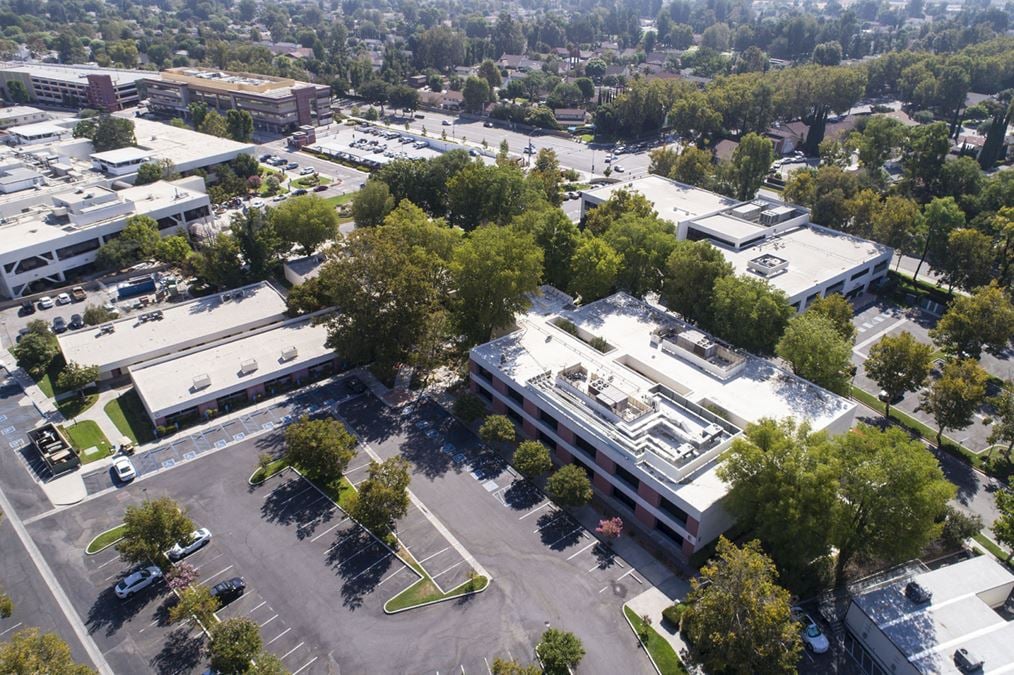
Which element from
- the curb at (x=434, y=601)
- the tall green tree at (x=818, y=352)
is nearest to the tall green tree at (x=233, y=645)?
the curb at (x=434, y=601)

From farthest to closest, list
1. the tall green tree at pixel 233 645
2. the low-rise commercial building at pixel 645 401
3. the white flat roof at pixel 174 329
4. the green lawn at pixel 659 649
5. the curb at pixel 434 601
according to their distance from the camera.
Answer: the white flat roof at pixel 174 329 → the low-rise commercial building at pixel 645 401 → the curb at pixel 434 601 → the green lawn at pixel 659 649 → the tall green tree at pixel 233 645

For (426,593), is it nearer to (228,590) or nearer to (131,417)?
→ (228,590)

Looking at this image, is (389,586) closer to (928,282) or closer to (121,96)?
(928,282)

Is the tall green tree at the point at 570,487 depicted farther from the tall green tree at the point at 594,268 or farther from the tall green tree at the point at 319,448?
the tall green tree at the point at 594,268

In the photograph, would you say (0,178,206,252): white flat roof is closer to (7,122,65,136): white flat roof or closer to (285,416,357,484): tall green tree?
(7,122,65,136): white flat roof

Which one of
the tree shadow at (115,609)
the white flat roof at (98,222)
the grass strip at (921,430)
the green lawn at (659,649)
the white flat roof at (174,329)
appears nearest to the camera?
the green lawn at (659,649)

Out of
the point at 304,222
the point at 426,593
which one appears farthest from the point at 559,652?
the point at 304,222
